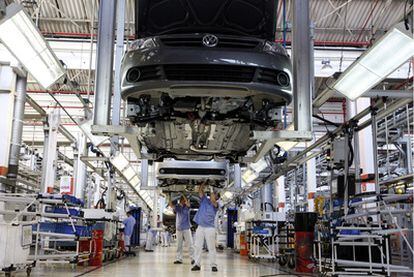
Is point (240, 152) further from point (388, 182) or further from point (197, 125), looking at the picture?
point (388, 182)

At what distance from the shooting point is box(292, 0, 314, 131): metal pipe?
14.2 feet

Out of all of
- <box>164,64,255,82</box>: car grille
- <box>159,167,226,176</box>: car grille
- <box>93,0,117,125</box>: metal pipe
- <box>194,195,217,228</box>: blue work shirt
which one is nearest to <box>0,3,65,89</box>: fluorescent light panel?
<box>93,0,117,125</box>: metal pipe

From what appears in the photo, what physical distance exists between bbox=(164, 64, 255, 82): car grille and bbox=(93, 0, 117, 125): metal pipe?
59cm

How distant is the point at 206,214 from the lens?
7.89 metres

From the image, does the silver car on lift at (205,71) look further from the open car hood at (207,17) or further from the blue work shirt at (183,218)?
the blue work shirt at (183,218)

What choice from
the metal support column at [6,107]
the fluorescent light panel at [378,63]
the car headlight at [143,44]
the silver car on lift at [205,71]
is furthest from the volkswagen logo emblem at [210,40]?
the metal support column at [6,107]

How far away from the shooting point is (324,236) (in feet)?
21.1

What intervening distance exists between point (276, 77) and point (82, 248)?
5480mm

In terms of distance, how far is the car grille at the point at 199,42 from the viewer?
413cm

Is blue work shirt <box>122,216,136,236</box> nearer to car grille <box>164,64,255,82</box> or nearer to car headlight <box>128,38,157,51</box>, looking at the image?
car headlight <box>128,38,157,51</box>

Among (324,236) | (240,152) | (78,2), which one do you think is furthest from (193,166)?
(78,2)

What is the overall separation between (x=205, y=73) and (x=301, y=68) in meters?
1.03

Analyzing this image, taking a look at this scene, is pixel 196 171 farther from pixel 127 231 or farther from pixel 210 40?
pixel 127 231

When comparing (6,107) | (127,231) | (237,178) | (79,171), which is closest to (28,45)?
(6,107)
